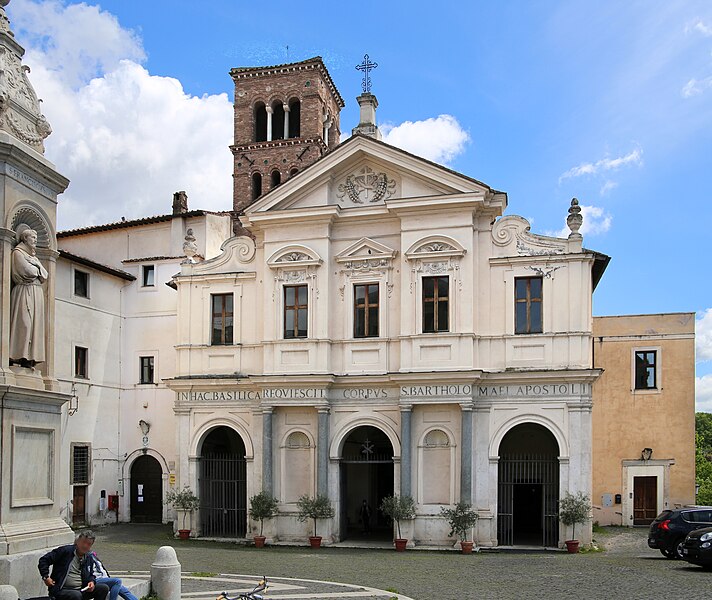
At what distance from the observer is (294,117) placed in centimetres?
4700

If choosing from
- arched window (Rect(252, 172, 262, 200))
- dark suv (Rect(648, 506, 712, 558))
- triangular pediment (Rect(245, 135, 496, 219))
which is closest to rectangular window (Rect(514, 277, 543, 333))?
triangular pediment (Rect(245, 135, 496, 219))

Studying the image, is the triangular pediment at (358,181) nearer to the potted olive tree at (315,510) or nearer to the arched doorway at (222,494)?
the arched doorway at (222,494)

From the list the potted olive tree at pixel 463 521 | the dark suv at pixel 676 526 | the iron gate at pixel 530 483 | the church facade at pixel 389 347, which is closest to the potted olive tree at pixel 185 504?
the church facade at pixel 389 347

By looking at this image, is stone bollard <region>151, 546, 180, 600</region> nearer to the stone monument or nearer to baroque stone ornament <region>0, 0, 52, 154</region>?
the stone monument

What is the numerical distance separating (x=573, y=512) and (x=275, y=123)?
3056 cm

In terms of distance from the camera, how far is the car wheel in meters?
20.0

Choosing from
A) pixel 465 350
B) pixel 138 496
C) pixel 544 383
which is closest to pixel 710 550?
pixel 544 383

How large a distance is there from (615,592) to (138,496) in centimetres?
2082

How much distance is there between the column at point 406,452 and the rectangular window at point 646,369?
12.5 m

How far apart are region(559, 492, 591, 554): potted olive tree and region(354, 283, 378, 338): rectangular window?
7264 mm

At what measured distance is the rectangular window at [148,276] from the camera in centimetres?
3303

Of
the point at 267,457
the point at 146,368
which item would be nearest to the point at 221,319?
the point at 267,457

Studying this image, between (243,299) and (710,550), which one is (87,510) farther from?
(710,550)

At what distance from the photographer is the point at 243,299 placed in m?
27.2
